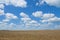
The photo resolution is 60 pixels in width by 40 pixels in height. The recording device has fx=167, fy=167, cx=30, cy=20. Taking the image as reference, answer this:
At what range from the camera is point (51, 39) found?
1139 inches

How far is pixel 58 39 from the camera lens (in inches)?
1136

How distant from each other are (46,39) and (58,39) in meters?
2.10

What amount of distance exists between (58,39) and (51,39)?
47.3 inches

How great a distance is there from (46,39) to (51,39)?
3.04 feet

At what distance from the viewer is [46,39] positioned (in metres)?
28.7
